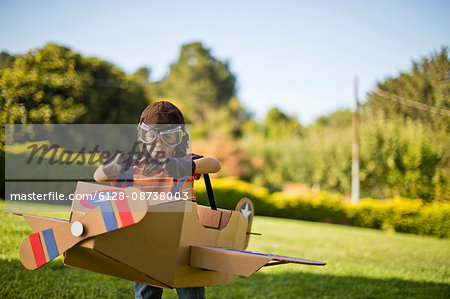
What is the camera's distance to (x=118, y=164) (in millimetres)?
A: 1868

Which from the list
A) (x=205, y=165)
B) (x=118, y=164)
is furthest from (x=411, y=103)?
(x=118, y=164)

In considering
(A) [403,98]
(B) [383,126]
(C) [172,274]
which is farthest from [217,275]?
(B) [383,126]

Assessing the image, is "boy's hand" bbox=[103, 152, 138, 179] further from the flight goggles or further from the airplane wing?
the airplane wing

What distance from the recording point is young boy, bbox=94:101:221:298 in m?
1.87

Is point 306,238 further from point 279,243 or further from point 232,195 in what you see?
point 232,195

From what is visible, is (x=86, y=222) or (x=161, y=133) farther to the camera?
(x=161, y=133)

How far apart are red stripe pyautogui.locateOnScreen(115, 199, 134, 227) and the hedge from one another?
1258cm

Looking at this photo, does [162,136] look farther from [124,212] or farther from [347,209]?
[347,209]

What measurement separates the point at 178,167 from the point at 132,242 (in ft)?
1.46

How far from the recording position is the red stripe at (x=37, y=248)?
5.12ft

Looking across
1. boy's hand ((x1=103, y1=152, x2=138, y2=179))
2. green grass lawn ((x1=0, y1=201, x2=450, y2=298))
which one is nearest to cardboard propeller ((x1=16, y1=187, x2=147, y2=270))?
boy's hand ((x1=103, y1=152, x2=138, y2=179))

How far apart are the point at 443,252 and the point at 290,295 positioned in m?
6.22

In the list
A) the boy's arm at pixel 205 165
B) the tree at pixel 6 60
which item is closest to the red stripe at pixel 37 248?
the boy's arm at pixel 205 165

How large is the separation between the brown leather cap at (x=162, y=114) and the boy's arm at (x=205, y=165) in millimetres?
231
